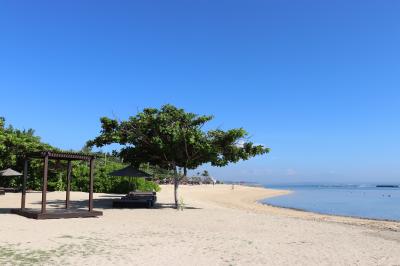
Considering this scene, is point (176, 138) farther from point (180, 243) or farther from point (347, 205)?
point (347, 205)

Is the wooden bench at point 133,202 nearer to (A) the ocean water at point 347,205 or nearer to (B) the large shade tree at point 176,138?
(B) the large shade tree at point 176,138

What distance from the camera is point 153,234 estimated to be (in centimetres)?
1172

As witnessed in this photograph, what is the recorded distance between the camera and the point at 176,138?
19.1m

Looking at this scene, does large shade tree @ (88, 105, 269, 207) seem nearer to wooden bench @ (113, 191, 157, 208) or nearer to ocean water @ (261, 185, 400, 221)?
wooden bench @ (113, 191, 157, 208)

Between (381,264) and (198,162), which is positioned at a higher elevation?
(198,162)

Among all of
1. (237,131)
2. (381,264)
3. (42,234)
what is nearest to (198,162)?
(237,131)

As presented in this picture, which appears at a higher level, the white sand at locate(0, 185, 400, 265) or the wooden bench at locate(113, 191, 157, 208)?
the wooden bench at locate(113, 191, 157, 208)

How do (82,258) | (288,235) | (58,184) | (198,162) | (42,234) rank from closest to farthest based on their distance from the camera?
(82,258) → (42,234) → (288,235) → (198,162) → (58,184)

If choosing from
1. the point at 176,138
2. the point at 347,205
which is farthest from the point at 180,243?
the point at 347,205

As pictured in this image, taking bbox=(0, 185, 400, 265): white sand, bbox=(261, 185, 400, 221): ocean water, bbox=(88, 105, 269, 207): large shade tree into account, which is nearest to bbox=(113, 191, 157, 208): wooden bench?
bbox=(88, 105, 269, 207): large shade tree

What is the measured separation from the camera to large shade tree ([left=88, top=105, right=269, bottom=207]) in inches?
762

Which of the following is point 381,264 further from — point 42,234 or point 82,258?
point 42,234

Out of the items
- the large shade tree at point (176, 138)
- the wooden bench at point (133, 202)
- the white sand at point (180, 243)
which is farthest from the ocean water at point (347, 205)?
the white sand at point (180, 243)

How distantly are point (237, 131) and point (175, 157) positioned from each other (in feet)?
10.8
